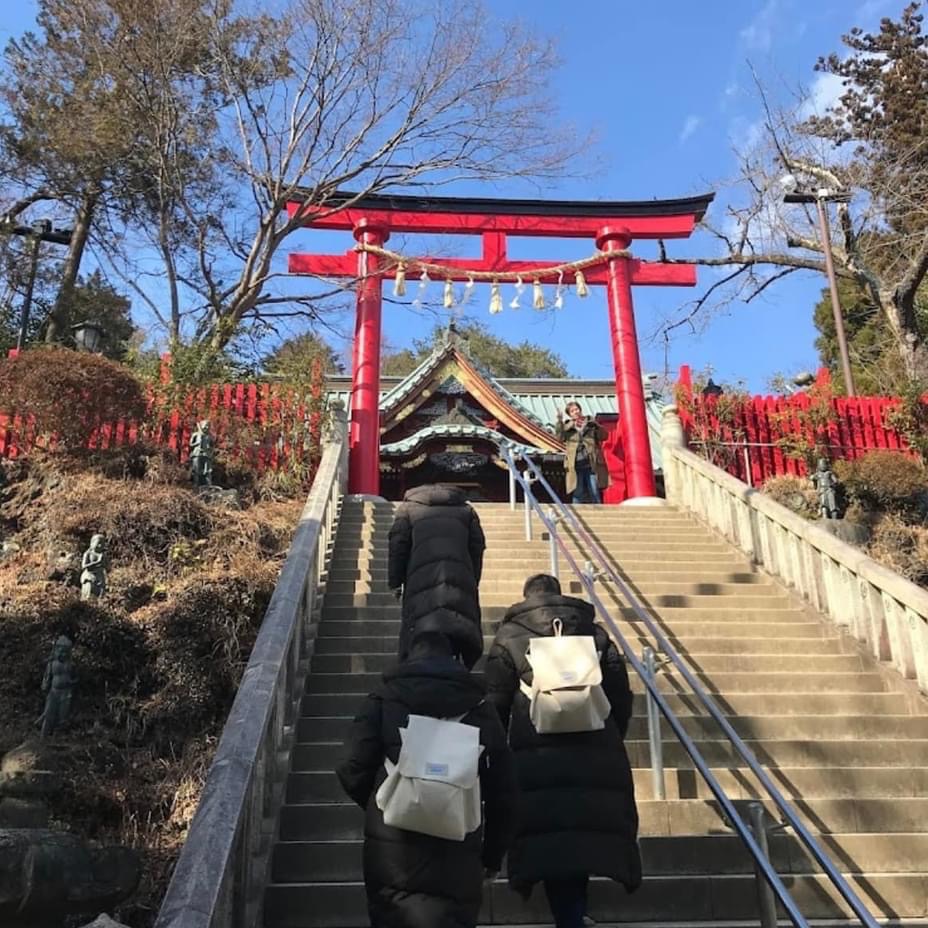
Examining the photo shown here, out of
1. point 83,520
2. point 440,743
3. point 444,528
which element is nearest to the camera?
point 440,743

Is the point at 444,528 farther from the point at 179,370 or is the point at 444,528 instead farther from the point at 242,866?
the point at 179,370

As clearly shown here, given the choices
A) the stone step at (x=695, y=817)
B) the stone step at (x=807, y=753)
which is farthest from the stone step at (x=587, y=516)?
the stone step at (x=695, y=817)

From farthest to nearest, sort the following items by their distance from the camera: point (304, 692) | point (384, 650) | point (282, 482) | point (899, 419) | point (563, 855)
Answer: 1. point (899, 419)
2. point (282, 482)
3. point (384, 650)
4. point (304, 692)
5. point (563, 855)

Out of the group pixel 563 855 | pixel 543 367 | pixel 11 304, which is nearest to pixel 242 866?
pixel 563 855

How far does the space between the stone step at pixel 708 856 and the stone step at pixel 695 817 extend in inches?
5.9

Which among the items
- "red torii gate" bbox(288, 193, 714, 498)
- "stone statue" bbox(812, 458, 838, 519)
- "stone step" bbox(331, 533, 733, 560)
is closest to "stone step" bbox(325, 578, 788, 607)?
"stone step" bbox(331, 533, 733, 560)

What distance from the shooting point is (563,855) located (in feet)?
9.68

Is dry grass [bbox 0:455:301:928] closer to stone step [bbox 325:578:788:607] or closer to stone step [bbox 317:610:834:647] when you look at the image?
stone step [bbox 325:578:788:607]

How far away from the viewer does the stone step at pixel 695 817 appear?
13.3 ft

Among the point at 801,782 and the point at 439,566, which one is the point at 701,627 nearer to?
the point at 801,782

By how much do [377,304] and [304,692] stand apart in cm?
845

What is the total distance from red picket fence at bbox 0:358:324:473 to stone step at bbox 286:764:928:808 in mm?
6784

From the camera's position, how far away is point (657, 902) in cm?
362

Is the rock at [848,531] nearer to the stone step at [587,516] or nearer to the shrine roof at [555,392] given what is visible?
the stone step at [587,516]
